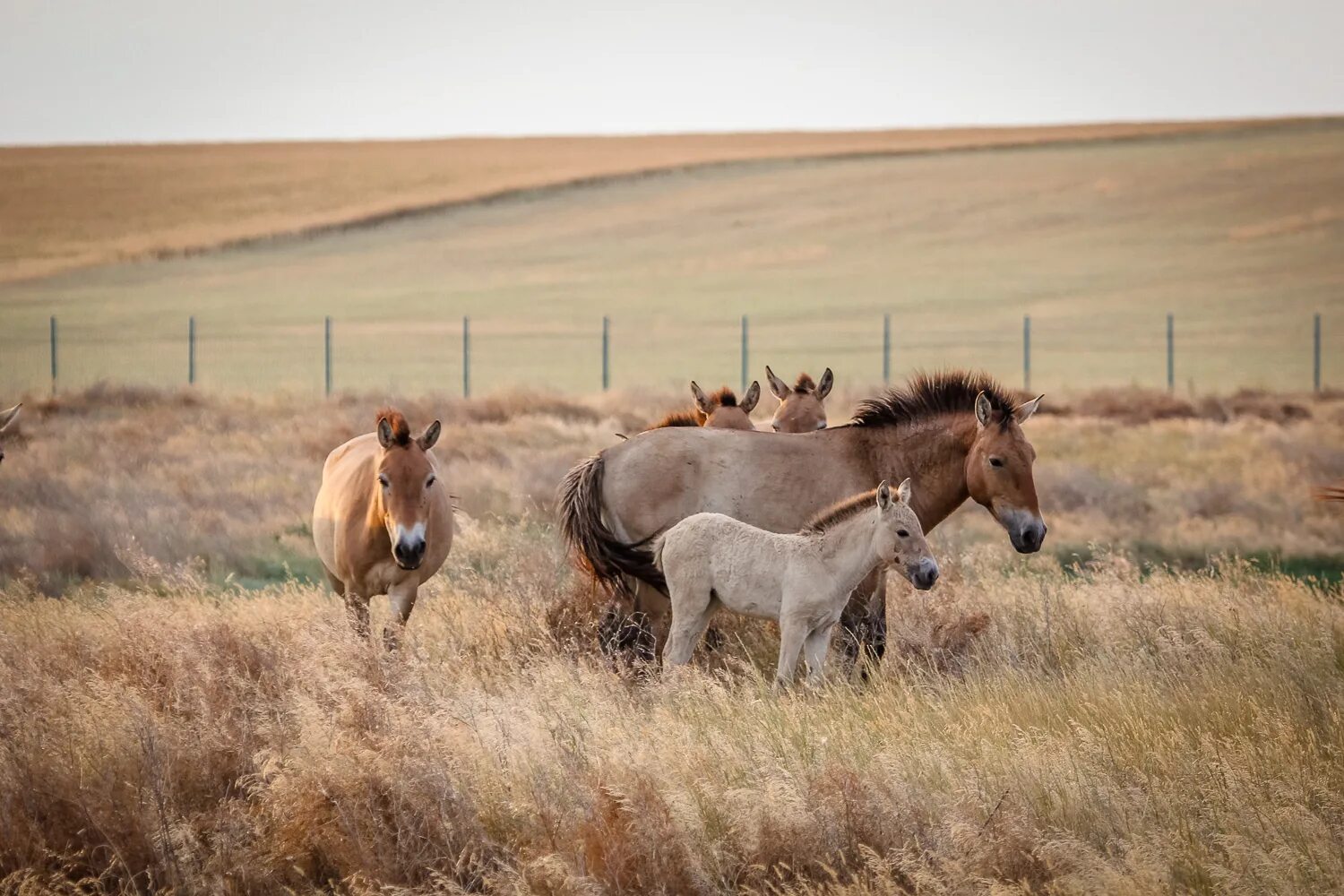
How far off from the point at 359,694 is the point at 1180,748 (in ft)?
12.6

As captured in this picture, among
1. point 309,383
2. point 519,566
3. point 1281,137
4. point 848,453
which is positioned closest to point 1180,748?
point 848,453

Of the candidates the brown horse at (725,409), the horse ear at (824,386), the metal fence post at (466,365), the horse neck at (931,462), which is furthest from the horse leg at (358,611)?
the metal fence post at (466,365)

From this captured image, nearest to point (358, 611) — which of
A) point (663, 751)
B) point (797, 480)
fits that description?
point (797, 480)

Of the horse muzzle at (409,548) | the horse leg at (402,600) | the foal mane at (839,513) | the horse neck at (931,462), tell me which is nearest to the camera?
the foal mane at (839,513)

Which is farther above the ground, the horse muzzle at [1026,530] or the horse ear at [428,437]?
the horse ear at [428,437]

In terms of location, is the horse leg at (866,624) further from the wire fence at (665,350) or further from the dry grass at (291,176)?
the dry grass at (291,176)

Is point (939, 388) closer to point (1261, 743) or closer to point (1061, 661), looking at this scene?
point (1061, 661)

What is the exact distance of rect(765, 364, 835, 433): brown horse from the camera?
1262cm

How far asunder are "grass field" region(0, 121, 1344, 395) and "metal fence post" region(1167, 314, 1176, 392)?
1.84 feet

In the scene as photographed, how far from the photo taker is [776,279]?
4928 centimetres

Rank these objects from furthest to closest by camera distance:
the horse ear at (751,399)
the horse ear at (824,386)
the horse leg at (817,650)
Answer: the horse ear at (824,386) → the horse ear at (751,399) → the horse leg at (817,650)

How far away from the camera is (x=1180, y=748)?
6.48 meters

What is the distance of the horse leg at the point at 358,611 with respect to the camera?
Result: 8750 millimetres

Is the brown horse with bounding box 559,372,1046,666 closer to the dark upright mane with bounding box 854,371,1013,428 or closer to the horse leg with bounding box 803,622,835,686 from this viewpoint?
the dark upright mane with bounding box 854,371,1013,428
